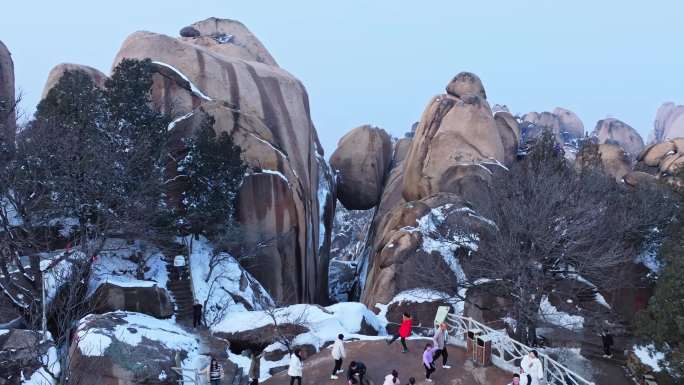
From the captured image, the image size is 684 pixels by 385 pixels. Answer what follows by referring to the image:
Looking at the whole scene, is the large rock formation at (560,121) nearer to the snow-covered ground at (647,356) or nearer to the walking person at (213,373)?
the snow-covered ground at (647,356)

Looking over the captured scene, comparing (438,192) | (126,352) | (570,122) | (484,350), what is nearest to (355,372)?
(484,350)

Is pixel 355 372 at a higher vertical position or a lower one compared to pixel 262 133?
lower

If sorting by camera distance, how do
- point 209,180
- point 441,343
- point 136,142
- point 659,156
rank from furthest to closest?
1. point 659,156
2. point 209,180
3. point 136,142
4. point 441,343

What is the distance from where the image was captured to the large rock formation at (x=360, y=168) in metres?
42.2

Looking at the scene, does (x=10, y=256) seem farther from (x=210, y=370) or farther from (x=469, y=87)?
(x=469, y=87)

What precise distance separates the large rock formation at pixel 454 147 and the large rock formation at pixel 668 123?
103 m

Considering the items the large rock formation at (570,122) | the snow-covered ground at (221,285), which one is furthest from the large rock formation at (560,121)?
the snow-covered ground at (221,285)

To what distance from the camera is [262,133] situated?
95.5 ft

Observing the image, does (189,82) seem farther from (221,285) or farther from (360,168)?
(360,168)

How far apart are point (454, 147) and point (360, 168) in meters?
10.2

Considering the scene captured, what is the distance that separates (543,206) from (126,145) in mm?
18245

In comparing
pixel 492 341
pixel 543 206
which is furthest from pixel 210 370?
pixel 543 206

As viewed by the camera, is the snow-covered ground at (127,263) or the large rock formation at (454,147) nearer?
the snow-covered ground at (127,263)

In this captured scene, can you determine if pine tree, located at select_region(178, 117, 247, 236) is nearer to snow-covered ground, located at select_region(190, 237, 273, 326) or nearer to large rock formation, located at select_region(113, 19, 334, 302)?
snow-covered ground, located at select_region(190, 237, 273, 326)
